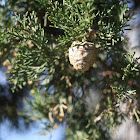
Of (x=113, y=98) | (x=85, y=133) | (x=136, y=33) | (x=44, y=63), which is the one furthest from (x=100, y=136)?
(x=136, y=33)

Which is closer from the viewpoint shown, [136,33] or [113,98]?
[113,98]

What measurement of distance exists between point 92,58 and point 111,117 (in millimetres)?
260

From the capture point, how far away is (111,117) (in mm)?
702

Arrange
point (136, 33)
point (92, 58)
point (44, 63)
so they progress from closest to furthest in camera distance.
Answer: point (92, 58)
point (44, 63)
point (136, 33)

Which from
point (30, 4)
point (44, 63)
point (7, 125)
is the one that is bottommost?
point (7, 125)

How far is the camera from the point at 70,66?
0.76 metres

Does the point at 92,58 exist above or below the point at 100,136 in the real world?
above

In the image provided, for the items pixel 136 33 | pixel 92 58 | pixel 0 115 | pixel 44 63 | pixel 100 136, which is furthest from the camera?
pixel 0 115

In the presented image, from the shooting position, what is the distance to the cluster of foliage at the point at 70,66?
1.76 ft

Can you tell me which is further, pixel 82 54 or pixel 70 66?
pixel 70 66

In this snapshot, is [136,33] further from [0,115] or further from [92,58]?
[0,115]

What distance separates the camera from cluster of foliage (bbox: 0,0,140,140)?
536 millimetres

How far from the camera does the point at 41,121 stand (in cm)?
83

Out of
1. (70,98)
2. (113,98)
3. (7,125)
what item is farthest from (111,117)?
(7,125)
